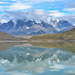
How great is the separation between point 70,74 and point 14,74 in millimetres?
8428

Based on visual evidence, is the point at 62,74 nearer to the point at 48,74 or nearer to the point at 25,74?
the point at 48,74

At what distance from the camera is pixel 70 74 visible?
985 inches

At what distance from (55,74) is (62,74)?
3.42 ft

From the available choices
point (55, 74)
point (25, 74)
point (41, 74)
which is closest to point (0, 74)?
point (25, 74)

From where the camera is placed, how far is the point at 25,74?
84.0ft

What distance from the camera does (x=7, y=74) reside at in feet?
84.4

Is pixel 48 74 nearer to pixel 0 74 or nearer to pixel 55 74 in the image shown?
pixel 55 74

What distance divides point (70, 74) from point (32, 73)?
5.83m

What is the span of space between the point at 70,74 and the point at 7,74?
9.48 metres

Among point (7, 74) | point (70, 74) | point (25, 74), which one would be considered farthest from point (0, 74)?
point (70, 74)

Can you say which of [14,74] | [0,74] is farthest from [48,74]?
[0,74]

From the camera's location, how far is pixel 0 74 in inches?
1006

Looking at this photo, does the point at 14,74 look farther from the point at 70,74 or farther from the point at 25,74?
the point at 70,74

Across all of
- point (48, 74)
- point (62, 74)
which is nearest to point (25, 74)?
point (48, 74)
